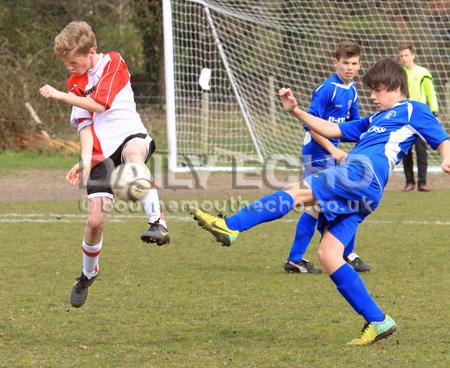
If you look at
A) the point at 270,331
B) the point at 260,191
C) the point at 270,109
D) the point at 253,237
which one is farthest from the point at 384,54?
the point at 270,331

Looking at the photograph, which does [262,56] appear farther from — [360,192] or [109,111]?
[360,192]

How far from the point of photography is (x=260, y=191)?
41.5 ft

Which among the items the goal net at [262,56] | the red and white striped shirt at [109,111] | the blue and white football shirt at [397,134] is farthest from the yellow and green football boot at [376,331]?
the goal net at [262,56]

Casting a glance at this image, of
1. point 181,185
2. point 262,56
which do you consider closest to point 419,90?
point 181,185

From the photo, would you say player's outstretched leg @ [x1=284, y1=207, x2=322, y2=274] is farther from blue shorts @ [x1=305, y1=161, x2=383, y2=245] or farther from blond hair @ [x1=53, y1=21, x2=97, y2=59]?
blond hair @ [x1=53, y1=21, x2=97, y2=59]

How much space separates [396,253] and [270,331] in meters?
3.12

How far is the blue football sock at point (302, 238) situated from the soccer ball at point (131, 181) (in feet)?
6.45

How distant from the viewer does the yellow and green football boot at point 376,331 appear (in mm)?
4871

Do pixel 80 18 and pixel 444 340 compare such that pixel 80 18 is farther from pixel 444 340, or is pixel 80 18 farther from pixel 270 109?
pixel 444 340

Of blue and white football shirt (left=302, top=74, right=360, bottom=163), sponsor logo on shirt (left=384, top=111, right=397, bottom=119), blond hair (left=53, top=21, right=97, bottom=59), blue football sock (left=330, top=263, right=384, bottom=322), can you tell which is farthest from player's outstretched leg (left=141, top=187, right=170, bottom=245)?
blue and white football shirt (left=302, top=74, right=360, bottom=163)

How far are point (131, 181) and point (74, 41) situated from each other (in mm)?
938

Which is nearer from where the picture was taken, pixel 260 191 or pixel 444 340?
pixel 444 340

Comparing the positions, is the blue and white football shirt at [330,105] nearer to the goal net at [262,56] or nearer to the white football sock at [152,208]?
the white football sock at [152,208]

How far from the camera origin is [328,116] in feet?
24.6
